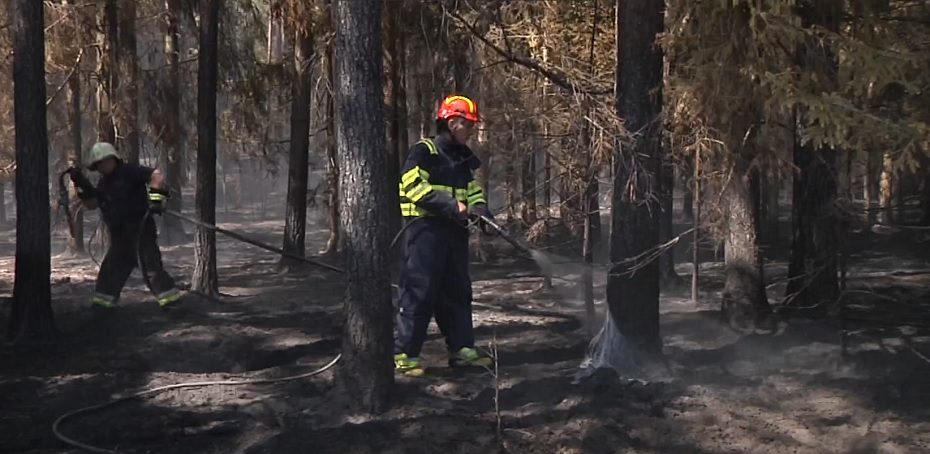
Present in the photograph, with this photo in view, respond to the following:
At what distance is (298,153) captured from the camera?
53.7 ft

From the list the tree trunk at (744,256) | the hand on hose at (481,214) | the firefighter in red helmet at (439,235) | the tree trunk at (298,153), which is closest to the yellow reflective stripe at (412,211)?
the firefighter in red helmet at (439,235)

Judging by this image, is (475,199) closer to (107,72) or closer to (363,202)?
(363,202)

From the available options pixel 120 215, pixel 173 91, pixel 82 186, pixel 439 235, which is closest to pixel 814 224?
pixel 439 235

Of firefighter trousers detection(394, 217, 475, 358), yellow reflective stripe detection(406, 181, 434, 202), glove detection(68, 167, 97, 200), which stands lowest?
firefighter trousers detection(394, 217, 475, 358)

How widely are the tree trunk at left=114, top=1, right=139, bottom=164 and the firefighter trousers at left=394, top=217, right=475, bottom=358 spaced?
34.9ft

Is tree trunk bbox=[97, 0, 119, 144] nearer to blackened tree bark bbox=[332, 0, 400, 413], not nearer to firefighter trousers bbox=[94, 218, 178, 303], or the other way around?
firefighter trousers bbox=[94, 218, 178, 303]

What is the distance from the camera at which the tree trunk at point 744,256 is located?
31.3ft

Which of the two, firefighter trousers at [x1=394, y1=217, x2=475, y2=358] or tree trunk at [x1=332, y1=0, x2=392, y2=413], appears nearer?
tree trunk at [x1=332, y1=0, x2=392, y2=413]

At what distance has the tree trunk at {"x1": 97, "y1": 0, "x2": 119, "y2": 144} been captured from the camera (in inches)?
640

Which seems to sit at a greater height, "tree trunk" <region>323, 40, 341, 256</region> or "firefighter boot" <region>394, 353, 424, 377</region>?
"tree trunk" <region>323, 40, 341, 256</region>

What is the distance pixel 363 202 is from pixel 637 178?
2.17 metres

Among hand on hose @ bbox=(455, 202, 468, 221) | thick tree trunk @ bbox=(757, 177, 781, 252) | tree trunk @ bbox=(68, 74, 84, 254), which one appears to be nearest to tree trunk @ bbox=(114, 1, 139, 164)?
tree trunk @ bbox=(68, 74, 84, 254)

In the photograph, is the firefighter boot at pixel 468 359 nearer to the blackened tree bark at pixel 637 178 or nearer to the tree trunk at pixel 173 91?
the blackened tree bark at pixel 637 178

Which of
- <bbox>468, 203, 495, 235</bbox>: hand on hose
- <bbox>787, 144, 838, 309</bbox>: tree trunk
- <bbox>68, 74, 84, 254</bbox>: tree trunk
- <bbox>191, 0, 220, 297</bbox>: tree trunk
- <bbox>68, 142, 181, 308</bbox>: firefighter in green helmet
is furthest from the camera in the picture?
<bbox>68, 74, 84, 254</bbox>: tree trunk
